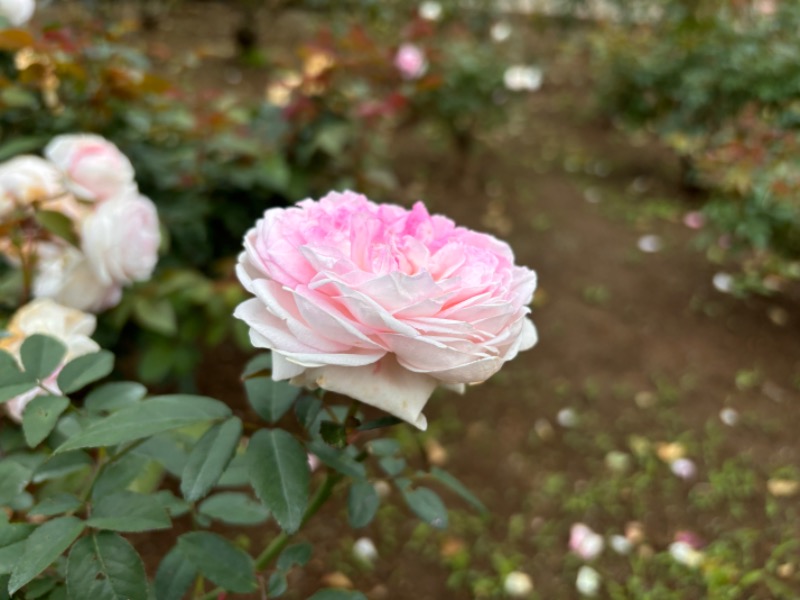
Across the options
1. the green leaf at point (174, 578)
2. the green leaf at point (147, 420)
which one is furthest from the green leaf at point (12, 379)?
the green leaf at point (174, 578)

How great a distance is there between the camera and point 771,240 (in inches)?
82.4

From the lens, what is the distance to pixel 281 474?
59cm

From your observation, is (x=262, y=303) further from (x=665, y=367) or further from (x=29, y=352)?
(x=665, y=367)

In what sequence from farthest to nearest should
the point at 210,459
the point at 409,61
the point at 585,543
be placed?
the point at 409,61 → the point at 585,543 → the point at 210,459

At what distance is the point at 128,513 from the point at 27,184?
0.54 m

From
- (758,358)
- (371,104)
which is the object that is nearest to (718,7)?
(758,358)

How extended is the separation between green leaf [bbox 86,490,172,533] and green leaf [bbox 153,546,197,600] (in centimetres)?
9

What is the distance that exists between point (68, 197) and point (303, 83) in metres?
0.91

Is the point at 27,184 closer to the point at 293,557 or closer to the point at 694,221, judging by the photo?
the point at 293,557

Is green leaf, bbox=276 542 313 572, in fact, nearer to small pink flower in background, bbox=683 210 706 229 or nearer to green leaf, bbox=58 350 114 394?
green leaf, bbox=58 350 114 394

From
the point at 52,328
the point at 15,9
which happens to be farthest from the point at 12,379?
the point at 15,9

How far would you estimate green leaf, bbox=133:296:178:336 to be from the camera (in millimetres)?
1229

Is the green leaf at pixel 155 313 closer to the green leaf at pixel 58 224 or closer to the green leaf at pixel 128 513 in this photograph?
the green leaf at pixel 58 224

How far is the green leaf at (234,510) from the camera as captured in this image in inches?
31.5
